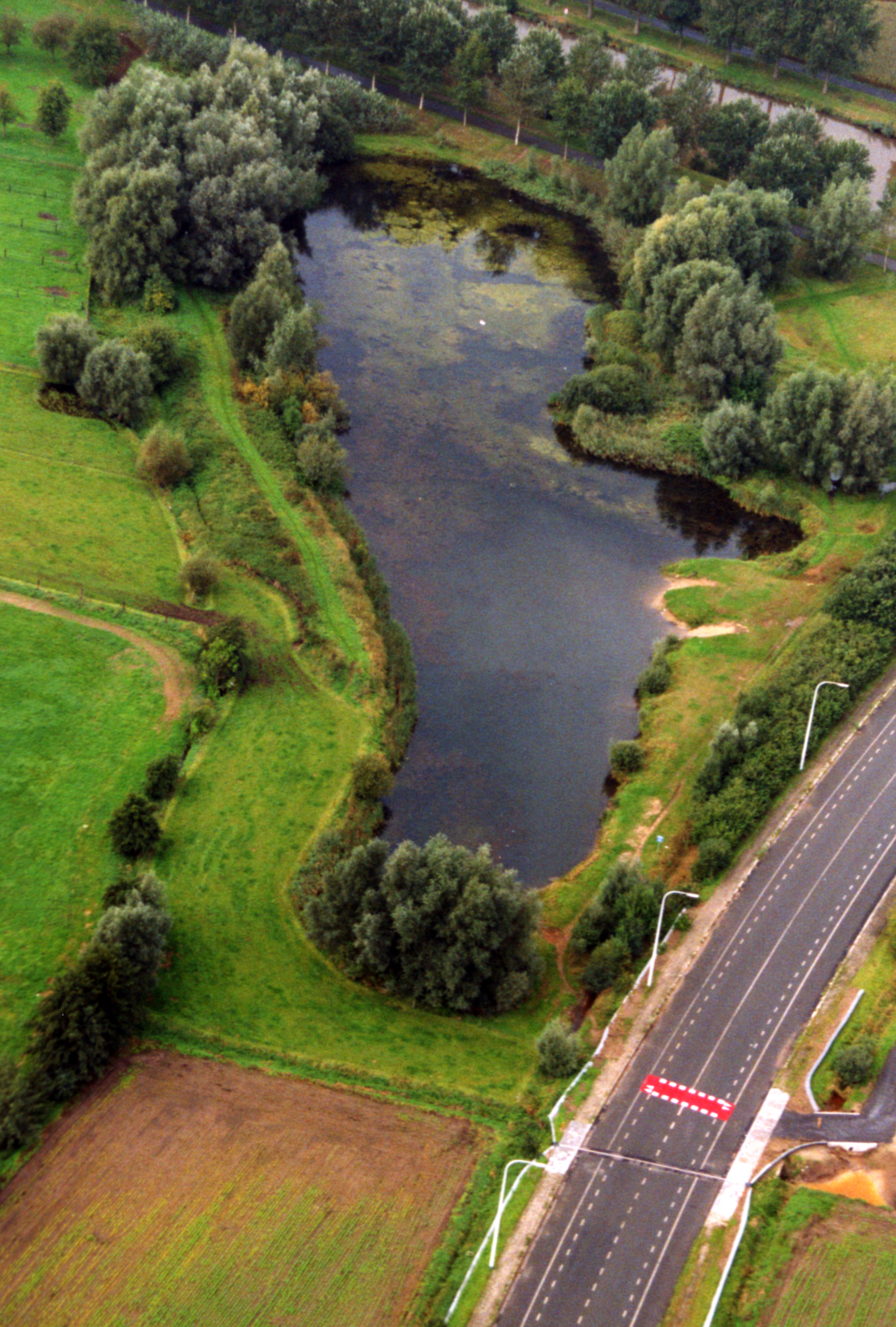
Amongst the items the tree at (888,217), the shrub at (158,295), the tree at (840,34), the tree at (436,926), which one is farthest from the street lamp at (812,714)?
the tree at (840,34)

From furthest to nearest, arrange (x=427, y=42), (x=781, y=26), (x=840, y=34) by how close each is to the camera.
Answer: (x=781, y=26) → (x=840, y=34) → (x=427, y=42)

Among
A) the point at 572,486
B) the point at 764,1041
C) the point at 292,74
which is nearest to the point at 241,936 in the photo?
the point at 764,1041

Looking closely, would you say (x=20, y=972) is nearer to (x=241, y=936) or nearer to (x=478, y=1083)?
(x=241, y=936)

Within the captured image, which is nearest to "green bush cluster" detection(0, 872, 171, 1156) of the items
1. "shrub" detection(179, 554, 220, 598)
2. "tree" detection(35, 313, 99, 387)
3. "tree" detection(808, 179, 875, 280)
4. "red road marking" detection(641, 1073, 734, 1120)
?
"red road marking" detection(641, 1073, 734, 1120)

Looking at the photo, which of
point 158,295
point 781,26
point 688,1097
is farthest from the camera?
point 781,26

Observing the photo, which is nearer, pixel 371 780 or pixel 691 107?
pixel 371 780

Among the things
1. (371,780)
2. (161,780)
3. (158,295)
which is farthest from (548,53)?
(161,780)

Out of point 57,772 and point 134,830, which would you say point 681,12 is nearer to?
point 57,772
